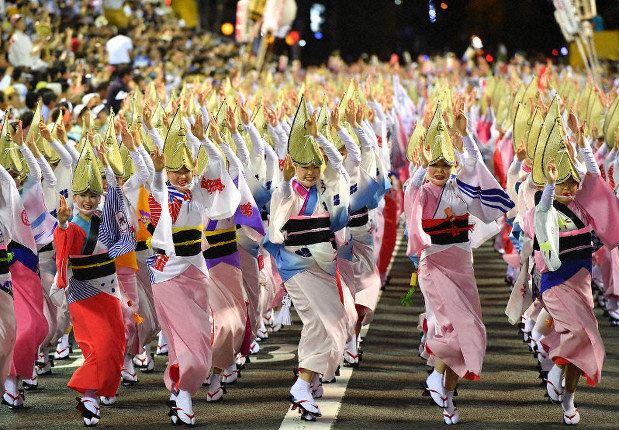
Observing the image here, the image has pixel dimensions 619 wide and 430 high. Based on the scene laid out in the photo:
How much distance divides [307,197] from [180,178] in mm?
791

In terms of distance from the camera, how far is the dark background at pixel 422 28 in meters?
39.3

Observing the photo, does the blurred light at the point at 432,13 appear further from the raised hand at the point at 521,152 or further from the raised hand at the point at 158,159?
the raised hand at the point at 158,159

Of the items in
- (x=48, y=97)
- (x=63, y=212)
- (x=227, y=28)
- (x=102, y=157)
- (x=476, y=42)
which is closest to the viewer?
(x=63, y=212)

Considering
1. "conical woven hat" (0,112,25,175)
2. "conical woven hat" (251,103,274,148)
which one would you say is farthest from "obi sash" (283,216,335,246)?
"conical woven hat" (251,103,274,148)

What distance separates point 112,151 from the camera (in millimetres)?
7410

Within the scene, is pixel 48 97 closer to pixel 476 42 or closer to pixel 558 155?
pixel 558 155

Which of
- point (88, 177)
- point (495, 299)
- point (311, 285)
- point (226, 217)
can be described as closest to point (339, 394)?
point (311, 285)

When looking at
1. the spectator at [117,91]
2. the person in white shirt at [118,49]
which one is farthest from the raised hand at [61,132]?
the person in white shirt at [118,49]

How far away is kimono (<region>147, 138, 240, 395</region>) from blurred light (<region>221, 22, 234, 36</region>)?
30457mm

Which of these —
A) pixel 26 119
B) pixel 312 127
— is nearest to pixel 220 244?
pixel 312 127

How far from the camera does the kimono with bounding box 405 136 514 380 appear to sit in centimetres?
711

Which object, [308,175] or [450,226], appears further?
[450,226]

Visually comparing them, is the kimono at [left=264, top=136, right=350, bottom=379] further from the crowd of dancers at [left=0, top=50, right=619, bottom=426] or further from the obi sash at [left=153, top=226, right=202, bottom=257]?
the obi sash at [left=153, top=226, right=202, bottom=257]

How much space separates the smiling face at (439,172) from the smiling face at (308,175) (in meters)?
0.72
